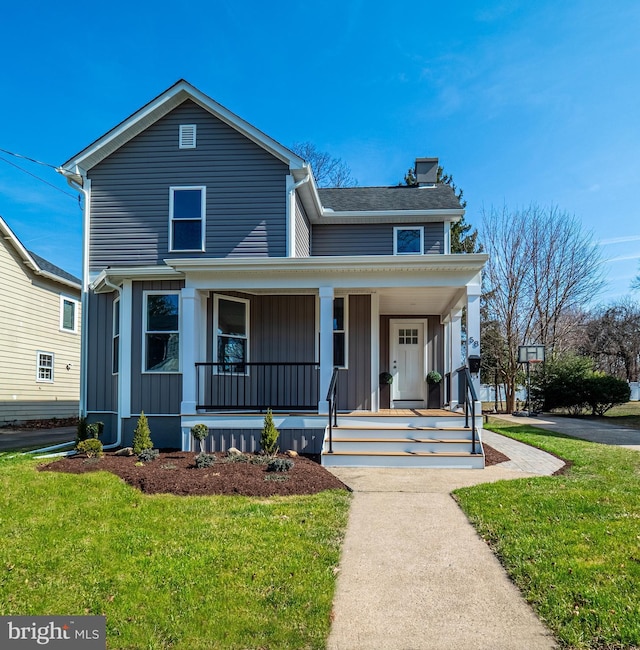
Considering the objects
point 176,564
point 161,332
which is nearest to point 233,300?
point 161,332

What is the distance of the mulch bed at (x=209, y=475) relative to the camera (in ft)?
20.7

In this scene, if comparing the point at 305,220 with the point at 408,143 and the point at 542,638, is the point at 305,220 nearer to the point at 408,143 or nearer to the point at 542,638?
the point at 542,638

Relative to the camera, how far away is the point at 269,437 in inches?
329

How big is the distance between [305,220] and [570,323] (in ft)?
54.1

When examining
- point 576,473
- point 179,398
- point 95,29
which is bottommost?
point 576,473

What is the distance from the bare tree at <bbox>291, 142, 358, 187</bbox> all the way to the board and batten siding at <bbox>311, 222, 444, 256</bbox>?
14659 mm

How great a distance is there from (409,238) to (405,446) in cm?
675

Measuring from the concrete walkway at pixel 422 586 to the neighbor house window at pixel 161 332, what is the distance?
5145 mm

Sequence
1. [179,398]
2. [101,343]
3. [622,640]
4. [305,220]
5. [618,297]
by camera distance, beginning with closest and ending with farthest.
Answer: [622,640] < [179,398] < [101,343] < [305,220] < [618,297]

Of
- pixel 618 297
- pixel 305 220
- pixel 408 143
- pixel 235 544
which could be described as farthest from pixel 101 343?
pixel 618 297

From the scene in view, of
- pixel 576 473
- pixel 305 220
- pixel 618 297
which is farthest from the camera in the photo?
pixel 618 297

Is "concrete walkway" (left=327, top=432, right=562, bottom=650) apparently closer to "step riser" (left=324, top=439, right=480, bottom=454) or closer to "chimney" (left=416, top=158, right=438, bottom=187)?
"step riser" (left=324, top=439, right=480, bottom=454)

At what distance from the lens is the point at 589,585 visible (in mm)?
3463

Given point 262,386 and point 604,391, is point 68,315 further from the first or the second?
point 604,391
